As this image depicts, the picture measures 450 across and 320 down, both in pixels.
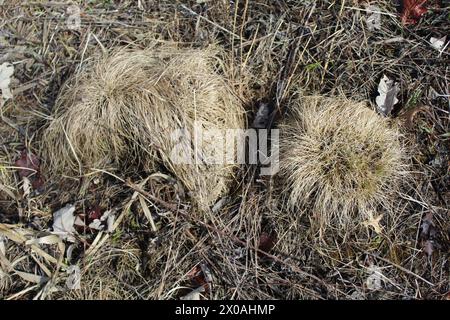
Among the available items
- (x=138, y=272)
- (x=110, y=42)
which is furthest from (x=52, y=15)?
(x=138, y=272)

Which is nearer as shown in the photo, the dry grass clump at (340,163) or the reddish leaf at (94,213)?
the dry grass clump at (340,163)

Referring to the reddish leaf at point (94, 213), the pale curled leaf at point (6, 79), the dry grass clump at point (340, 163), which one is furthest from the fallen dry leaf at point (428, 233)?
the pale curled leaf at point (6, 79)

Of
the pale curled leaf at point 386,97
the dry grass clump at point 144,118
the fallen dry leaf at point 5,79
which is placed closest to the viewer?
the dry grass clump at point 144,118

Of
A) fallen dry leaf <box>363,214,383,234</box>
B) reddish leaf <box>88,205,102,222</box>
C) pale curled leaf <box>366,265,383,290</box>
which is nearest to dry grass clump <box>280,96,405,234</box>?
fallen dry leaf <box>363,214,383,234</box>

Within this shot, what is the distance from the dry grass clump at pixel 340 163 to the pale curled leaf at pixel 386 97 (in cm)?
12

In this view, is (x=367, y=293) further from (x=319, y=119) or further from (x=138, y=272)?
(x=138, y=272)

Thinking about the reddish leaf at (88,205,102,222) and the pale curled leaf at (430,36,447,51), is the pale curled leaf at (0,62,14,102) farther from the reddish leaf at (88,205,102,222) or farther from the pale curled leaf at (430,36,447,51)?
the pale curled leaf at (430,36,447,51)

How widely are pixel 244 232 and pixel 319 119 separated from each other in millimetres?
721

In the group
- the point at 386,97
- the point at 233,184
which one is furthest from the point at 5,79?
the point at 386,97

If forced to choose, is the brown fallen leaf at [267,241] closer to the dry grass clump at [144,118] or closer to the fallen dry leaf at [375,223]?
the dry grass clump at [144,118]

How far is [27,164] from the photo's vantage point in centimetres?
284

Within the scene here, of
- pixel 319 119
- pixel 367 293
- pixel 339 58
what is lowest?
pixel 367 293

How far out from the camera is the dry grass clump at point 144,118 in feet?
8.75

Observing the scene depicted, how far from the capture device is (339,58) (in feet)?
9.46
